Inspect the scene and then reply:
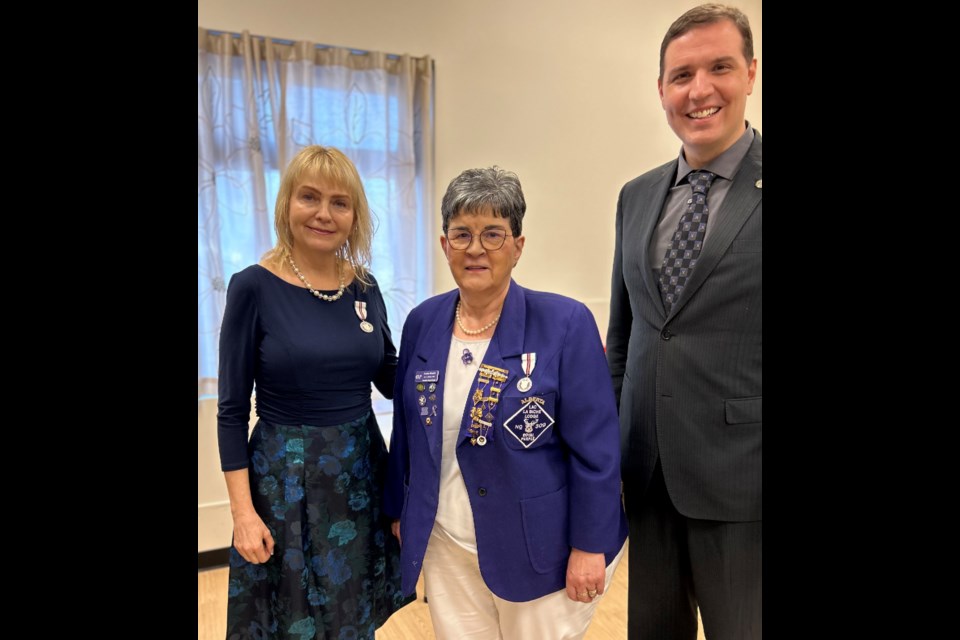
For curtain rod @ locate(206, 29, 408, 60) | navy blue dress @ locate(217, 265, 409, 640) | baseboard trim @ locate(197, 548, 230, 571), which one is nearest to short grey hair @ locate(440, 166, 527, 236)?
navy blue dress @ locate(217, 265, 409, 640)

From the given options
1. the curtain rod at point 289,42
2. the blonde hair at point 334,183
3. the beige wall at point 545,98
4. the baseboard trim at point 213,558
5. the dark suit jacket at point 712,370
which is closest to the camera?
the dark suit jacket at point 712,370

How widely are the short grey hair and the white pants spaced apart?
2.60 ft

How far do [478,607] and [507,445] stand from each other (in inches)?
18.7

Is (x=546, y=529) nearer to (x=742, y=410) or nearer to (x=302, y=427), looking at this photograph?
(x=742, y=410)

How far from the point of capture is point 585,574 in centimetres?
135

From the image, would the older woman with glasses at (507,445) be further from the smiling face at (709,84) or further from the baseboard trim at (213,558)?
the baseboard trim at (213,558)

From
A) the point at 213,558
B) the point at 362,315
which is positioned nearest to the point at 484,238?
the point at 362,315

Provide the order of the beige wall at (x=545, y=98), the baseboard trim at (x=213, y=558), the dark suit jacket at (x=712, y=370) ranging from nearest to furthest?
the dark suit jacket at (x=712, y=370) < the baseboard trim at (x=213, y=558) < the beige wall at (x=545, y=98)

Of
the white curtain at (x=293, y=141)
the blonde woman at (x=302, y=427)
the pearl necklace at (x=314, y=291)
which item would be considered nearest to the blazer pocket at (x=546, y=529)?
the blonde woman at (x=302, y=427)

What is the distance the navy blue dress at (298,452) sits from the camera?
4.85 ft

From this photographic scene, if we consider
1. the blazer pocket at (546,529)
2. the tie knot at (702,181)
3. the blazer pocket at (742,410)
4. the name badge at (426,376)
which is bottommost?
the blazer pocket at (546,529)

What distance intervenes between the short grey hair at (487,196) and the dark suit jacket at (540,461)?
23cm
